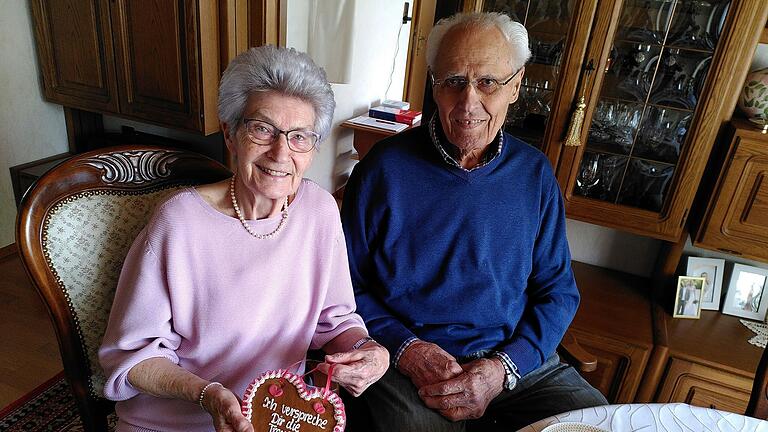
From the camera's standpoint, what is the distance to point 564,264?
4.82 feet

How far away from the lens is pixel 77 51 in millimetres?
2379

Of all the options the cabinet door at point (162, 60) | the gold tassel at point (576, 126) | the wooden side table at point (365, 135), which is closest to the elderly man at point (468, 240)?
the gold tassel at point (576, 126)

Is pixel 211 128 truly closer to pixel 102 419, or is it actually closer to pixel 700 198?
pixel 102 419

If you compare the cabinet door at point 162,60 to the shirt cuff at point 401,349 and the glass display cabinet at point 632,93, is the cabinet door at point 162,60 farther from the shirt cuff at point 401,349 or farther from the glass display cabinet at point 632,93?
the shirt cuff at point 401,349

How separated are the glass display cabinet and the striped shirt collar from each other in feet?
1.87

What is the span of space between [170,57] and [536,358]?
6.34ft

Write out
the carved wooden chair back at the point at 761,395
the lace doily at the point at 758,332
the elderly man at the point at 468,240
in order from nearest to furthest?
the carved wooden chair back at the point at 761,395 < the elderly man at the point at 468,240 < the lace doily at the point at 758,332

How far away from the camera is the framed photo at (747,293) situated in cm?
197

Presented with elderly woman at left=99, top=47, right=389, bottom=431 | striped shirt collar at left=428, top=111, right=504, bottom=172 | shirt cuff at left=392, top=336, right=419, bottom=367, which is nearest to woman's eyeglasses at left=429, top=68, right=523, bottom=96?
striped shirt collar at left=428, top=111, right=504, bottom=172

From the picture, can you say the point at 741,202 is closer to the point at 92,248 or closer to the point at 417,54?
the point at 92,248

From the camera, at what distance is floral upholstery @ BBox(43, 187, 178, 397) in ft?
3.31

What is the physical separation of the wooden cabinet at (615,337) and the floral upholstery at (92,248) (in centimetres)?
151

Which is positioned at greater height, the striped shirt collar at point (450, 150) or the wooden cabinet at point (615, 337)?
the striped shirt collar at point (450, 150)

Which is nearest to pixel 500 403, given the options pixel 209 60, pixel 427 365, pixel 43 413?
pixel 427 365
